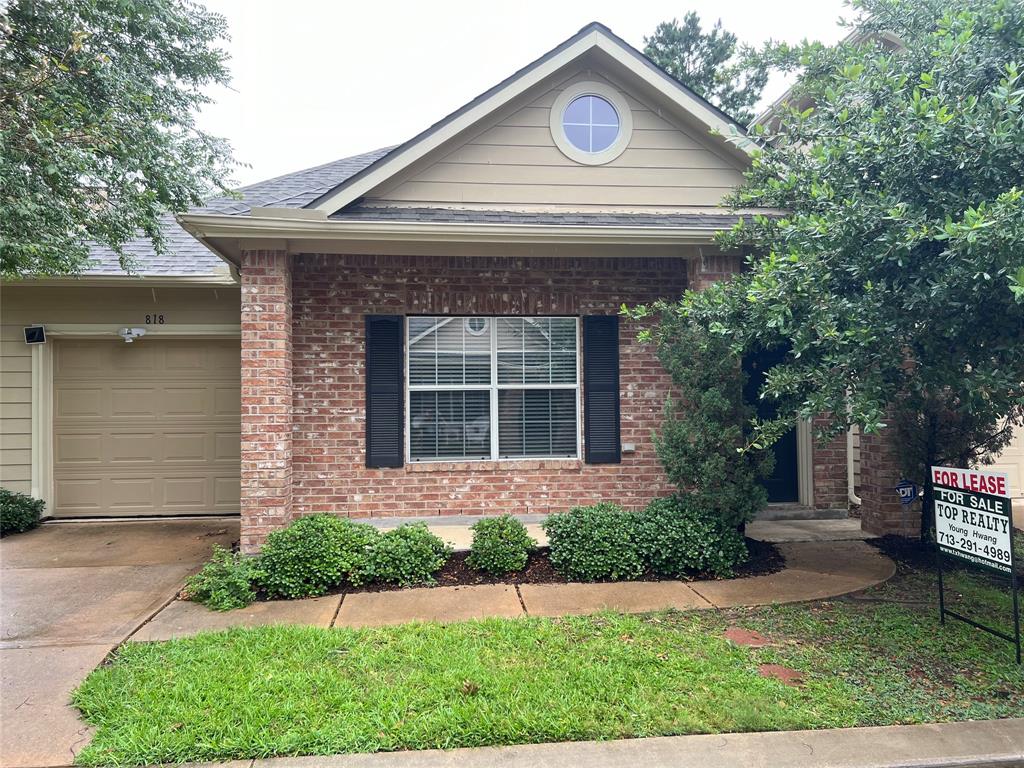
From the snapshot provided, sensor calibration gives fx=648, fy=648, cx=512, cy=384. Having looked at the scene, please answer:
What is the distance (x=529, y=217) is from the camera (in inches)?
258

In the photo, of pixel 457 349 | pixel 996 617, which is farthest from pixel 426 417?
pixel 996 617

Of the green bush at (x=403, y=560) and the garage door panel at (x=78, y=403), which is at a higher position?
the garage door panel at (x=78, y=403)

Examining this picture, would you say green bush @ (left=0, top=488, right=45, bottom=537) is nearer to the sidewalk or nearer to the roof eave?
the roof eave

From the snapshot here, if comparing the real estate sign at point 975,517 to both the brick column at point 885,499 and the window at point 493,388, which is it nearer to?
the brick column at point 885,499

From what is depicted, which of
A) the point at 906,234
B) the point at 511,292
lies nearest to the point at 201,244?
the point at 511,292

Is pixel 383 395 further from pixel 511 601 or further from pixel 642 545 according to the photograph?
pixel 642 545

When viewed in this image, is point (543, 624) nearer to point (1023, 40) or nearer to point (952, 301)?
point (952, 301)

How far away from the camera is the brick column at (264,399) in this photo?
236 inches

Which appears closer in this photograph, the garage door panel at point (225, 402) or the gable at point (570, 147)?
the gable at point (570, 147)

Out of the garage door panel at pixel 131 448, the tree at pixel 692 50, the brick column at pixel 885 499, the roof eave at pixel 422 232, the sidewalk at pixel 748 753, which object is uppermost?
the tree at pixel 692 50

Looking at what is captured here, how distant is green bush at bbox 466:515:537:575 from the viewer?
5.84 m

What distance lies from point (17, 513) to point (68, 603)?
3.16 metres

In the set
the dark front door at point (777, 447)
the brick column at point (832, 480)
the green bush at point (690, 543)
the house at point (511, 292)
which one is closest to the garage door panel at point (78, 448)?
the house at point (511, 292)

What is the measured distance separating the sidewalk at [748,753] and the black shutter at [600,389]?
4084mm
